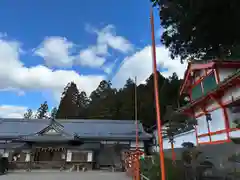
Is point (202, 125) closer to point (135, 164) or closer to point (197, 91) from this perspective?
point (197, 91)

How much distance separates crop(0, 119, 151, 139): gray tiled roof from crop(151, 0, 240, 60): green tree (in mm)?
9679

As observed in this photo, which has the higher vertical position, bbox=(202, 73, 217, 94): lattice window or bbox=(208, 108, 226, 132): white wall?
bbox=(202, 73, 217, 94): lattice window

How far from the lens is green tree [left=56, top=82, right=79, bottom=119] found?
45781 mm

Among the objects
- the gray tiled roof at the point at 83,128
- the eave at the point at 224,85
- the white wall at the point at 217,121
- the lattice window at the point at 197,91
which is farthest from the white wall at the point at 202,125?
the gray tiled roof at the point at 83,128

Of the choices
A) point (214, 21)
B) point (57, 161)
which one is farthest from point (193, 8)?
point (57, 161)

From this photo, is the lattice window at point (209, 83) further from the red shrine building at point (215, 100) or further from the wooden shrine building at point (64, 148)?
the wooden shrine building at point (64, 148)

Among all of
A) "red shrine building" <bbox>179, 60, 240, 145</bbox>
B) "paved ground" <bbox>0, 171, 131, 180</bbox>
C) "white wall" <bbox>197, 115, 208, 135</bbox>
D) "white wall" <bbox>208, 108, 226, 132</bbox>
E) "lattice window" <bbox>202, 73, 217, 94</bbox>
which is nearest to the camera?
"red shrine building" <bbox>179, 60, 240, 145</bbox>

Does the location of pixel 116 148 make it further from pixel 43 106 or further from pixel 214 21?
pixel 43 106

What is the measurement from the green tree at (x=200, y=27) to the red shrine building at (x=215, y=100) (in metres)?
2.08

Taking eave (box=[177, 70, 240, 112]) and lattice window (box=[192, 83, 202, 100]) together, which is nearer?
eave (box=[177, 70, 240, 112])

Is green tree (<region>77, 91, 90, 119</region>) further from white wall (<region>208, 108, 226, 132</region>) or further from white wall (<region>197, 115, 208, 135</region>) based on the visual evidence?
white wall (<region>208, 108, 226, 132</region>)

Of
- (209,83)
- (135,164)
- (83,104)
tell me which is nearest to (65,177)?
(135,164)

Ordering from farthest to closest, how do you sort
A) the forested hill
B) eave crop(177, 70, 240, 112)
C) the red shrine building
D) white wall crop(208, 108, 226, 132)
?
the forested hill < white wall crop(208, 108, 226, 132) < the red shrine building < eave crop(177, 70, 240, 112)

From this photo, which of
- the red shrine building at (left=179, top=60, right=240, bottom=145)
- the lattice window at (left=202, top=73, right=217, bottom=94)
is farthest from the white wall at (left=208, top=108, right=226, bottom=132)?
the lattice window at (left=202, top=73, right=217, bottom=94)
